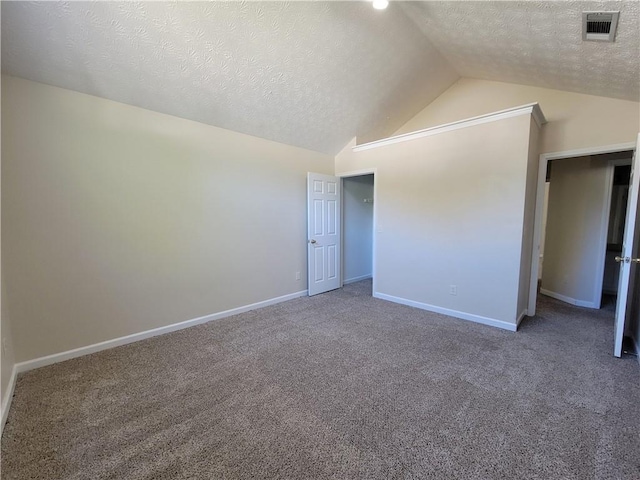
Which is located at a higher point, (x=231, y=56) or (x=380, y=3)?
Result: (x=380, y=3)

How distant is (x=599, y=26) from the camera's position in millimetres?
1844

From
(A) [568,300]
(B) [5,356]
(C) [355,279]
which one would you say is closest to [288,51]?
(B) [5,356]

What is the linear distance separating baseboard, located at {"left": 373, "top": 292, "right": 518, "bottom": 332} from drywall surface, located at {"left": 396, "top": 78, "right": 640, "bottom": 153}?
7.02 ft

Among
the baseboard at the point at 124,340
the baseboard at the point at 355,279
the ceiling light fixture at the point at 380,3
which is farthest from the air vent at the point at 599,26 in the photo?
the baseboard at the point at 355,279

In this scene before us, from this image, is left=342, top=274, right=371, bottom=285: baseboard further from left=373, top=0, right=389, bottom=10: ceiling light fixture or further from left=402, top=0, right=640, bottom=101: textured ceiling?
left=373, top=0, right=389, bottom=10: ceiling light fixture

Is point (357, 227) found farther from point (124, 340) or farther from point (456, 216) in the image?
point (124, 340)

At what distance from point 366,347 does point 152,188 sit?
106 inches

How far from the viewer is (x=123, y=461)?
1417mm

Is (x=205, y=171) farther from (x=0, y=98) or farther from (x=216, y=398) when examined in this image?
(x=216, y=398)

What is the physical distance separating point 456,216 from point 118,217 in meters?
3.71

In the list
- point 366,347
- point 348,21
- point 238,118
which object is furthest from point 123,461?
point 348,21

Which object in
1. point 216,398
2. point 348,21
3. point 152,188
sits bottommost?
point 216,398

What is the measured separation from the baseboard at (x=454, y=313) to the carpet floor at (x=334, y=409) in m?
0.12

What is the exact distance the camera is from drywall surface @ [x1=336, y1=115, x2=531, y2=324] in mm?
2934
